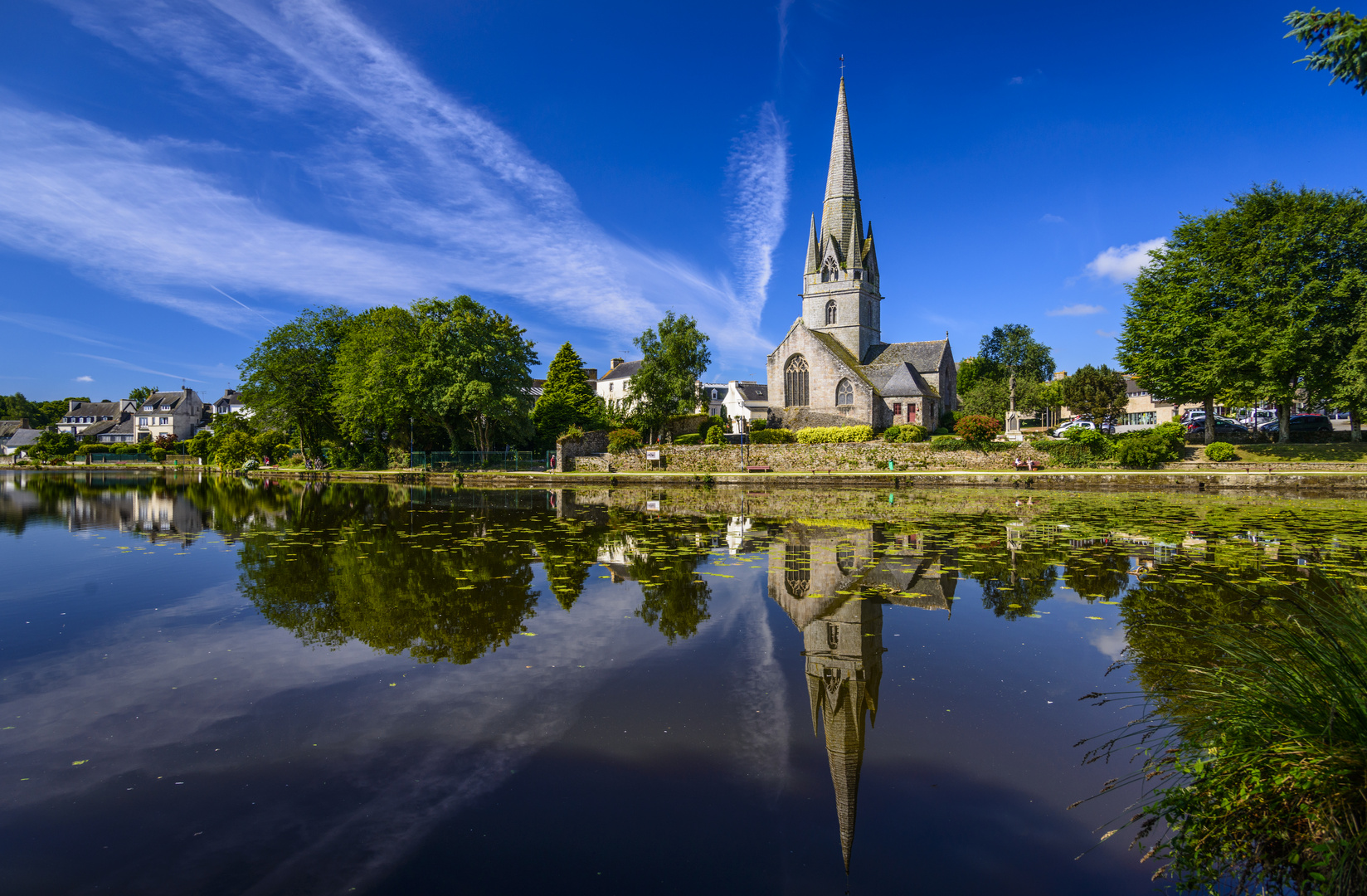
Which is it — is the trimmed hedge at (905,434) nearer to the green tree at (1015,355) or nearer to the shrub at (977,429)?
the shrub at (977,429)

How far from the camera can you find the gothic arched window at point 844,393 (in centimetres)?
5031

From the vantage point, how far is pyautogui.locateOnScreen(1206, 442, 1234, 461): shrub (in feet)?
102

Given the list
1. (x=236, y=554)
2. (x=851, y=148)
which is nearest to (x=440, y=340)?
(x=236, y=554)

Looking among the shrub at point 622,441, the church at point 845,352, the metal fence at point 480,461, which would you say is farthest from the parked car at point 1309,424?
the metal fence at point 480,461

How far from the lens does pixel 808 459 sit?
4047 cm

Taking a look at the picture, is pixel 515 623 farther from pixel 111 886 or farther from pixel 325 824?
pixel 111 886

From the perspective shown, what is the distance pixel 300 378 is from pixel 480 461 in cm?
1728

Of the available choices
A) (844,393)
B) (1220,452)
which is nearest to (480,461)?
(844,393)

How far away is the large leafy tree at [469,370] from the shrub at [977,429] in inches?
1072

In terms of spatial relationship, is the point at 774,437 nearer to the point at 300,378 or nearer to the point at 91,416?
the point at 300,378

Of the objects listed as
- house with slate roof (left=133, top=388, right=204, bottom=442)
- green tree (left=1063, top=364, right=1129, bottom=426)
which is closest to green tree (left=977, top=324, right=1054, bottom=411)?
green tree (left=1063, top=364, right=1129, bottom=426)

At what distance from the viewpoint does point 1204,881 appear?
3.21 metres

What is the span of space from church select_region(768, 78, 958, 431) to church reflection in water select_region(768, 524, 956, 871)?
119ft

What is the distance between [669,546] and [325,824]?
394 inches
